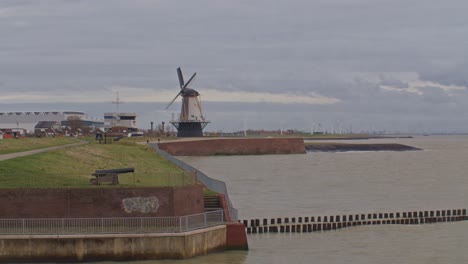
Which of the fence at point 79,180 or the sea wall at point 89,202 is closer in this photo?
the sea wall at point 89,202

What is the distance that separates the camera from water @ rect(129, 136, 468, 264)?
106ft

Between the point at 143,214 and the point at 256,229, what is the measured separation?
10.3 meters

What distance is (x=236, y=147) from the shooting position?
140500mm

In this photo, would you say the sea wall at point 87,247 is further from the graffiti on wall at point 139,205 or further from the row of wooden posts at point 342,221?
the row of wooden posts at point 342,221

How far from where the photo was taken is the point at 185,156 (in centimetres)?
12450

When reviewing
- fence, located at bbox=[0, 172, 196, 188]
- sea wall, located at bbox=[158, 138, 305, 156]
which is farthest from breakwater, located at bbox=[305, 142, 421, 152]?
fence, located at bbox=[0, 172, 196, 188]

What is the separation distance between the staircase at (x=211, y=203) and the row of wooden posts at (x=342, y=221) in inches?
203

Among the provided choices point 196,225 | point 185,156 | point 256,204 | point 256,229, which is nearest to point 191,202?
point 196,225

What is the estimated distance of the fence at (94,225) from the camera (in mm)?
28344

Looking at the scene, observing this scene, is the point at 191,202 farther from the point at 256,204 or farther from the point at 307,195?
the point at 307,195

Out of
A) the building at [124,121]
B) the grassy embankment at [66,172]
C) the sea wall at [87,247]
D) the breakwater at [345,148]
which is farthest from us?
the building at [124,121]

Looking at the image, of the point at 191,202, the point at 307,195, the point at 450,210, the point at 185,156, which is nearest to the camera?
the point at 191,202

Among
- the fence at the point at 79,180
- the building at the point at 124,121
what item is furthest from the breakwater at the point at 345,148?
the fence at the point at 79,180

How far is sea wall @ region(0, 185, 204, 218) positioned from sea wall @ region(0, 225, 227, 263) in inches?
53.6
